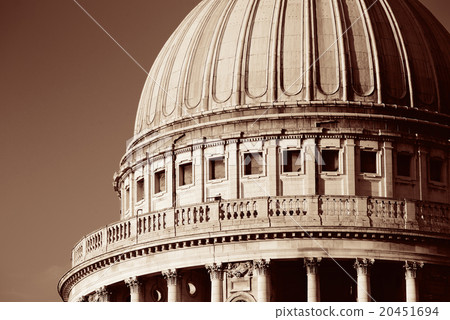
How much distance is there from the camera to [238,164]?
76000 mm

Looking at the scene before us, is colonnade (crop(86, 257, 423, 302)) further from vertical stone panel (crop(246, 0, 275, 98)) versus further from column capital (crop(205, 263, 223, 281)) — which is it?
vertical stone panel (crop(246, 0, 275, 98))

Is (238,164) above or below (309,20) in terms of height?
below

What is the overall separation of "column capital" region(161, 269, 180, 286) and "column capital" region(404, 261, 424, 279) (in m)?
8.56

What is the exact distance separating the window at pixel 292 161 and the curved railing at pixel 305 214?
2994mm

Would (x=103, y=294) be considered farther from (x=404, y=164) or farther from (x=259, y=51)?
(x=404, y=164)

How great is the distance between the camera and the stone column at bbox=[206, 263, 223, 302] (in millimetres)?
72438

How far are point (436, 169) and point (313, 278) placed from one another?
8.55 metres

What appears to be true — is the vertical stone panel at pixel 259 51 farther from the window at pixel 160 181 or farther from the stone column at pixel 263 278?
the stone column at pixel 263 278

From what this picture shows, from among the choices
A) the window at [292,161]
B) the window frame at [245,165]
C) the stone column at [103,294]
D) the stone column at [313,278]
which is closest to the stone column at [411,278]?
the stone column at [313,278]

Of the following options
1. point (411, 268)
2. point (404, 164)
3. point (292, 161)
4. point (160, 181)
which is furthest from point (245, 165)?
point (411, 268)

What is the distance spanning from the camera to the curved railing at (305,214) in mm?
72125

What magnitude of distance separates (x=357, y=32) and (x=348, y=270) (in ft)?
34.9
